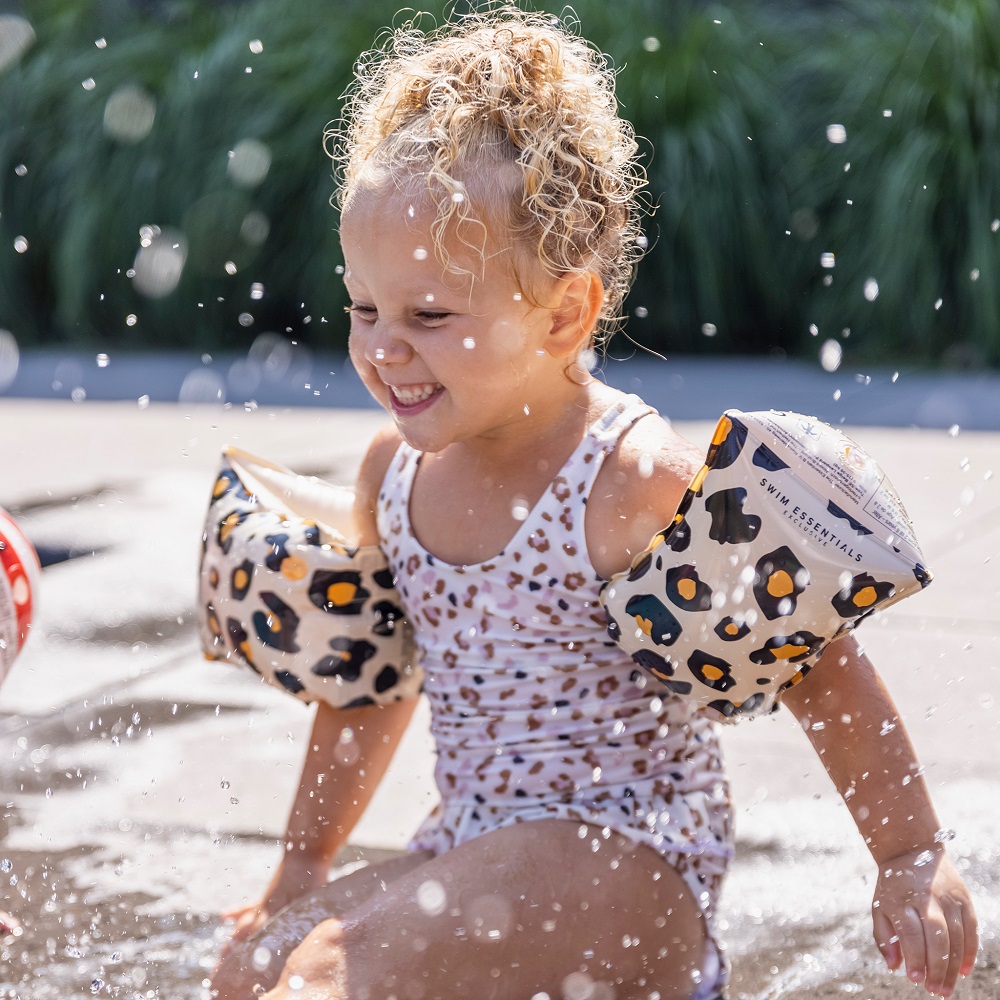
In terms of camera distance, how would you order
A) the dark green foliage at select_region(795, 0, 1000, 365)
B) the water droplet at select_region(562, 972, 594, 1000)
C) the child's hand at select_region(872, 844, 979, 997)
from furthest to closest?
the dark green foliage at select_region(795, 0, 1000, 365)
the water droplet at select_region(562, 972, 594, 1000)
the child's hand at select_region(872, 844, 979, 997)

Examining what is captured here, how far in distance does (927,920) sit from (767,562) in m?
0.45

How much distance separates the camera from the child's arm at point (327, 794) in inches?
89.9

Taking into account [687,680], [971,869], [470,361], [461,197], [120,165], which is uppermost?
[461,197]

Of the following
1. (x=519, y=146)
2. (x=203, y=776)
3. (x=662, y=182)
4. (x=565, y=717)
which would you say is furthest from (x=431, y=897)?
(x=662, y=182)

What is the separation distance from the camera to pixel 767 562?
1830 mm

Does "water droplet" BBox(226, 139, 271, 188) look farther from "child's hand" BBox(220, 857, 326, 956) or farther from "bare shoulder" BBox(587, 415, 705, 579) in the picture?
"bare shoulder" BBox(587, 415, 705, 579)

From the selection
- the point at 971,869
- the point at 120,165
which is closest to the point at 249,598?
the point at 971,869

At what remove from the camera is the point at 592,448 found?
2.06 meters

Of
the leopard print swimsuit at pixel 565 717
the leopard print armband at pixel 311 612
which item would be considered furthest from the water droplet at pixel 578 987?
the leopard print armband at pixel 311 612

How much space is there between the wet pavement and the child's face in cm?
87

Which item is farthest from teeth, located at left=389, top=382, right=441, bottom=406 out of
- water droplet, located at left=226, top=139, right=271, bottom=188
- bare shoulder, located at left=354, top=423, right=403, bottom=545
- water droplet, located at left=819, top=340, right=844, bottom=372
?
water droplet, located at left=226, top=139, right=271, bottom=188

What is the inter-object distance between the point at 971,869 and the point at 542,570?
0.97m

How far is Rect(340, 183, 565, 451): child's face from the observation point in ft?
6.31

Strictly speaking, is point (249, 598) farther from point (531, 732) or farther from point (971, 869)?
point (971, 869)
